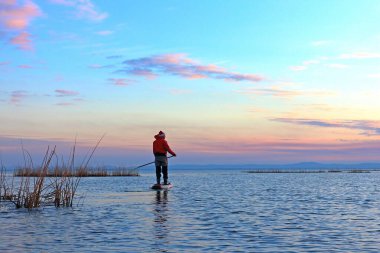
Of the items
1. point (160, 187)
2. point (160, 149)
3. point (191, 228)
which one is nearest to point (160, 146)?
point (160, 149)

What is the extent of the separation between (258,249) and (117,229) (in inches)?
175

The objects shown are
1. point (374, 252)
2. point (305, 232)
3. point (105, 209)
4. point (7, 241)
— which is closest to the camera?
point (374, 252)

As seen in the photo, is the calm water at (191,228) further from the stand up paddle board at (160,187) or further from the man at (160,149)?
the stand up paddle board at (160,187)

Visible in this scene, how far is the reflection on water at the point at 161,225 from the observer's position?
11805 millimetres

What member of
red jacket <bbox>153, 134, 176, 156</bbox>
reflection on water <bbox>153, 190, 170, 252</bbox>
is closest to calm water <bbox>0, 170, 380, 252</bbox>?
reflection on water <bbox>153, 190, 170, 252</bbox>

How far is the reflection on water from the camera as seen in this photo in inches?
465

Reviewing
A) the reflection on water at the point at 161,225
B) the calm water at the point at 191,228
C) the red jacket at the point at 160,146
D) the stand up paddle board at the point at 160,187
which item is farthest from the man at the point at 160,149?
the calm water at the point at 191,228

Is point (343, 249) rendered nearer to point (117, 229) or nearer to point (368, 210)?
point (117, 229)

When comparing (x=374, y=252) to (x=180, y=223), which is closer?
(x=374, y=252)

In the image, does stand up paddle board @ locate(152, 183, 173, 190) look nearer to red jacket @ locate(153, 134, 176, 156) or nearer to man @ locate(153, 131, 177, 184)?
man @ locate(153, 131, 177, 184)

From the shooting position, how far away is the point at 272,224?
15.4m

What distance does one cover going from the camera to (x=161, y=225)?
49.0 feet

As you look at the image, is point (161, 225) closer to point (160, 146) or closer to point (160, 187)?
point (160, 146)

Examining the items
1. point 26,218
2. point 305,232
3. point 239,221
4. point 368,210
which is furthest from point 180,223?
point 368,210
